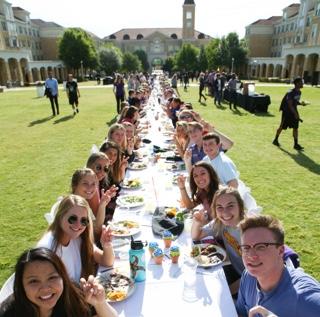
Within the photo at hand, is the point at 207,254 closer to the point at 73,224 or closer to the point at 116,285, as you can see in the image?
the point at 116,285

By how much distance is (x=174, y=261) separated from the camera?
2.67m

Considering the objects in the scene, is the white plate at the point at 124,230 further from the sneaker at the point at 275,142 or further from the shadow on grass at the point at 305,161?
the sneaker at the point at 275,142

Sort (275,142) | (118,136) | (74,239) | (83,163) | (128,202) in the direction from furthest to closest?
(275,142) < (83,163) < (118,136) < (128,202) < (74,239)

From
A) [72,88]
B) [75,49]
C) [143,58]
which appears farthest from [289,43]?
[72,88]

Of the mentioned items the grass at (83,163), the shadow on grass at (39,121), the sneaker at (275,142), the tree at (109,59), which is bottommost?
the shadow on grass at (39,121)

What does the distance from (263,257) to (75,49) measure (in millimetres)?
55308

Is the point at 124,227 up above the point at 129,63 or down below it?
below

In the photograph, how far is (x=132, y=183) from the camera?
14.3ft

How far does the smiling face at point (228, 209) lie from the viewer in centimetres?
279

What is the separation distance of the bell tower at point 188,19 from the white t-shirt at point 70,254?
9144 cm

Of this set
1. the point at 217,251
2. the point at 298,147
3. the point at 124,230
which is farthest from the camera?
the point at 298,147

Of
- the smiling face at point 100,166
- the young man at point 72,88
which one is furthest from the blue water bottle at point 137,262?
the young man at point 72,88

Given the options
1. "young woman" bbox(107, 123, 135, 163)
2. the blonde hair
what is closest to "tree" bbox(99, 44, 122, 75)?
"young woman" bbox(107, 123, 135, 163)

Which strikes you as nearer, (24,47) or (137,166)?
(137,166)
